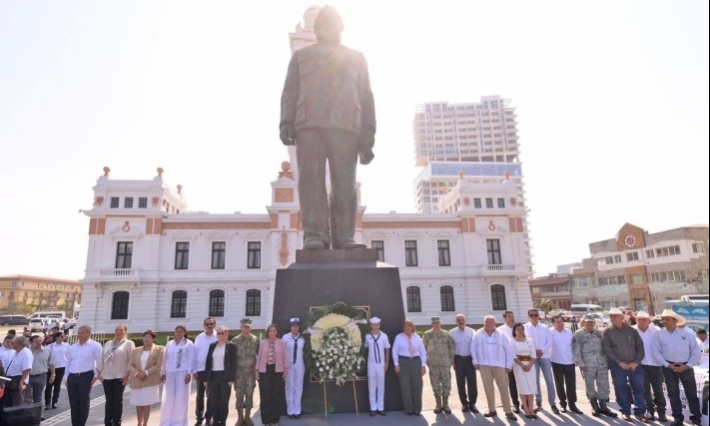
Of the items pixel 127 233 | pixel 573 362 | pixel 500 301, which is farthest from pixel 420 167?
pixel 573 362

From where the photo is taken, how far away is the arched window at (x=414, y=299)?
28766 millimetres

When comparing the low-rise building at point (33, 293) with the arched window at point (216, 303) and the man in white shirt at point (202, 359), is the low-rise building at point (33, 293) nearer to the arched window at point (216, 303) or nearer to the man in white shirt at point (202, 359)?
the arched window at point (216, 303)

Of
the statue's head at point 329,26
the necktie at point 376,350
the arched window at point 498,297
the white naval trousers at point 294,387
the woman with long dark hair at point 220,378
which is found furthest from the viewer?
the arched window at point 498,297

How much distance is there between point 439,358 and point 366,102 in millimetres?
3998

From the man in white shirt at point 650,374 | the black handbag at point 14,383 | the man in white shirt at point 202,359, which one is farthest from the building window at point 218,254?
the man in white shirt at point 650,374

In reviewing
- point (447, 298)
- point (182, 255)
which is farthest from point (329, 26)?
point (447, 298)

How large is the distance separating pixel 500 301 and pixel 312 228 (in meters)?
26.4

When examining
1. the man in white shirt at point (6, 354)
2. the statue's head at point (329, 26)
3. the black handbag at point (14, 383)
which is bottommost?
the black handbag at point (14, 383)

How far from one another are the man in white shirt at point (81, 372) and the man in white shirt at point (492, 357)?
16.9 ft

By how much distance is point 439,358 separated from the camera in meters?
6.04

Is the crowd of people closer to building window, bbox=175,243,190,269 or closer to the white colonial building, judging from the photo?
the white colonial building

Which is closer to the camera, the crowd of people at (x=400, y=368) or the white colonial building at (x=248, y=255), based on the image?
the crowd of people at (x=400, y=368)

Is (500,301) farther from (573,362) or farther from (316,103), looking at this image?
(316,103)

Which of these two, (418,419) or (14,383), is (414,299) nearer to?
(418,419)
